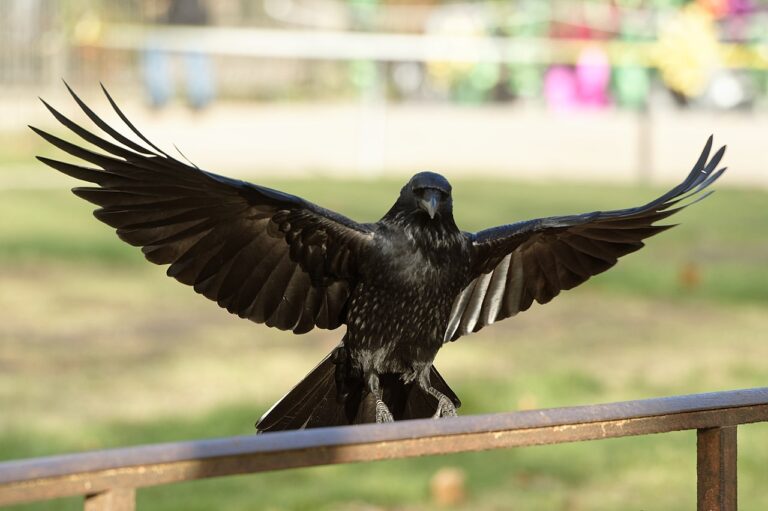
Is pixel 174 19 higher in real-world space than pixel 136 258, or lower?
higher

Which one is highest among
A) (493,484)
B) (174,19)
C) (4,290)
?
(174,19)

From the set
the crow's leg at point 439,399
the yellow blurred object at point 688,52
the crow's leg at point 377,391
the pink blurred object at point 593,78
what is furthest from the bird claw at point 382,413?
the pink blurred object at point 593,78

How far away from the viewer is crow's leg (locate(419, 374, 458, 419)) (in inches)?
114

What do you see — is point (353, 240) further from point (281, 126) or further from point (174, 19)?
point (174, 19)

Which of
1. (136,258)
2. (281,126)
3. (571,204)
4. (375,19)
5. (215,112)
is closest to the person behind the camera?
(136,258)

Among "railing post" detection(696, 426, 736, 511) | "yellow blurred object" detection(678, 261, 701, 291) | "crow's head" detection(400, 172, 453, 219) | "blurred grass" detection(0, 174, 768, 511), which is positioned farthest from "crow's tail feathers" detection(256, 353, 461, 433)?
"yellow blurred object" detection(678, 261, 701, 291)

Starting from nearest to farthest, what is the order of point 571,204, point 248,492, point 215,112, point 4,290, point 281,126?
point 248,492 < point 4,290 < point 571,204 < point 281,126 < point 215,112

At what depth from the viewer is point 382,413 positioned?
284 centimetres

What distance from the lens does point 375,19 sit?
75.2 feet

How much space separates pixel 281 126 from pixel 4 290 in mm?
10240

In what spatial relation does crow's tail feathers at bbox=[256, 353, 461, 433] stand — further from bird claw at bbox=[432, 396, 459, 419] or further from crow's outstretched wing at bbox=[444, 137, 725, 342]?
crow's outstretched wing at bbox=[444, 137, 725, 342]

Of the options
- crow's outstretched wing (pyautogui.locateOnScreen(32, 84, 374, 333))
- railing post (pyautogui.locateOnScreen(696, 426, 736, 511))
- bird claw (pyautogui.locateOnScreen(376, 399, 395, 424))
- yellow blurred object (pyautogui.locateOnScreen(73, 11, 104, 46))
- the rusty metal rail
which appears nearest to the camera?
the rusty metal rail

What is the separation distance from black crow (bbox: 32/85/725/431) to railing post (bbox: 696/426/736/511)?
2.26ft

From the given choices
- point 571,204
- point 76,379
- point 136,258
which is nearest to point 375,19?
point 571,204
